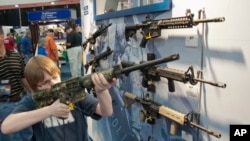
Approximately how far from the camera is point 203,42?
1835mm

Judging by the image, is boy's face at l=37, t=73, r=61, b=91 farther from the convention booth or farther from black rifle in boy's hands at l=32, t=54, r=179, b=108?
the convention booth

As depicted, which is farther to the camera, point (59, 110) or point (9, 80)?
point (9, 80)

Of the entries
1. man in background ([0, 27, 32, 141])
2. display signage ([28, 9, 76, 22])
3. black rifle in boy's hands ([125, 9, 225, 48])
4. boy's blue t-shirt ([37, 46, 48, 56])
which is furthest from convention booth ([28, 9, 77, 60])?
black rifle in boy's hands ([125, 9, 225, 48])

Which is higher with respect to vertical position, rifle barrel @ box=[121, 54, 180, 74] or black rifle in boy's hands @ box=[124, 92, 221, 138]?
rifle barrel @ box=[121, 54, 180, 74]

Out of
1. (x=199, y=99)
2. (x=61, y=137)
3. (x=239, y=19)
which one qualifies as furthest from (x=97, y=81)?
(x=239, y=19)

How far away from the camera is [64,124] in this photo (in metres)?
1.76

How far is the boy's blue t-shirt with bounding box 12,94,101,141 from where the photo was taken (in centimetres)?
173

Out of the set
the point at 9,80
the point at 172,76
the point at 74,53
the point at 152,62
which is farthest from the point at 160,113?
the point at 74,53

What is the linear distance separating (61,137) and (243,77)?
114 centimetres

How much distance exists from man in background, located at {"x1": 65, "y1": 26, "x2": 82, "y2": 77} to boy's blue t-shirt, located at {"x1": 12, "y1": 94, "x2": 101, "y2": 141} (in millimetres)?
5652

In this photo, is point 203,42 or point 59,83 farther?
point 203,42

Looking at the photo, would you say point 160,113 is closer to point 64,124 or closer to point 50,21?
point 64,124

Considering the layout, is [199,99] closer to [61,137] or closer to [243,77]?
[243,77]

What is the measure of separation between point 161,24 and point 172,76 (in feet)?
1.45
